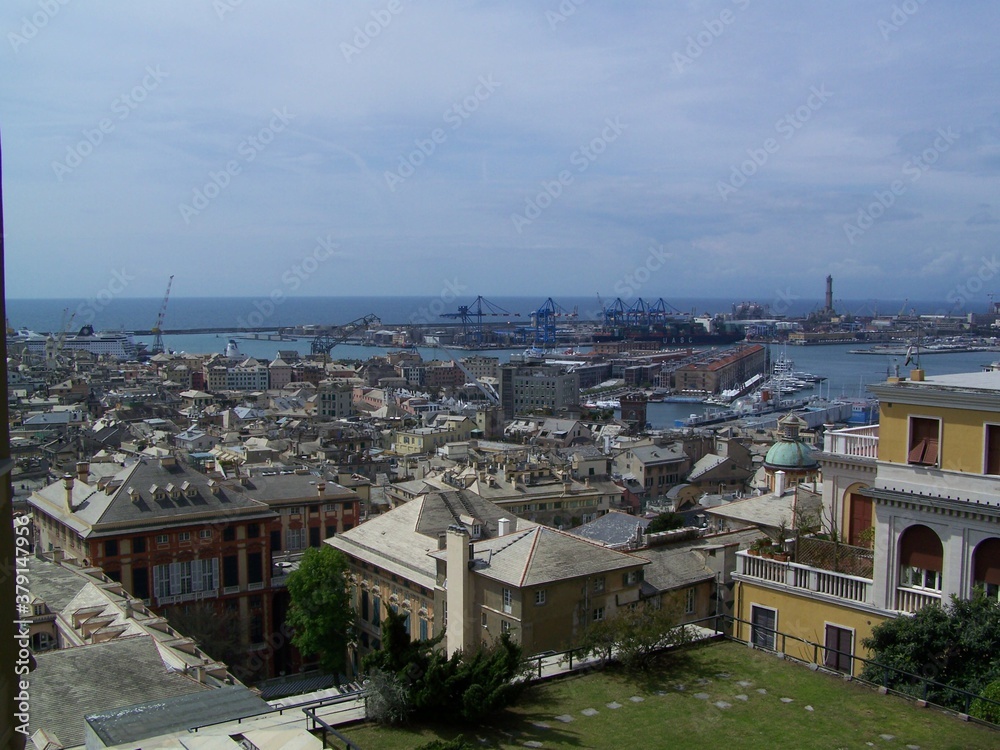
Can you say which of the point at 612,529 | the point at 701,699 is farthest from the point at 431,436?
the point at 701,699

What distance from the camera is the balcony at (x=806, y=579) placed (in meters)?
7.29

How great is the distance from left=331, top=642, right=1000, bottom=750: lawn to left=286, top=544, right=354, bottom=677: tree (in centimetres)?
909

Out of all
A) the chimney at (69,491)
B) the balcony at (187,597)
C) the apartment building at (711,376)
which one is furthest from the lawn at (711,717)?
the apartment building at (711,376)

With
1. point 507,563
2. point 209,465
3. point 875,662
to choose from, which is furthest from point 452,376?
point 875,662

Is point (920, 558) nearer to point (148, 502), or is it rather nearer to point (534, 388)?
point (148, 502)

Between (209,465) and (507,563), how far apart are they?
16842 mm

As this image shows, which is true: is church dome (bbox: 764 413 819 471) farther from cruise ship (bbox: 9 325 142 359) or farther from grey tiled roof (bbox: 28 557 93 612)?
cruise ship (bbox: 9 325 142 359)

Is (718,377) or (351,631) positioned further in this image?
(718,377)

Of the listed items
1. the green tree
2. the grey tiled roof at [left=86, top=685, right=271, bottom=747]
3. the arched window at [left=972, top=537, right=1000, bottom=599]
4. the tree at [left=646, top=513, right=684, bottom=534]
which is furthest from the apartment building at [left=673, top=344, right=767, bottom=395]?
→ the grey tiled roof at [left=86, top=685, right=271, bottom=747]

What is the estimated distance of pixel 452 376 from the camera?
87.2 metres

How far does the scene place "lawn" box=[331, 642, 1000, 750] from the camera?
5734mm

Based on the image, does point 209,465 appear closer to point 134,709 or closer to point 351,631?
point 351,631

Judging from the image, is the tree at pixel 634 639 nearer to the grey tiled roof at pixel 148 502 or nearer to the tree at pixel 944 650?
the tree at pixel 944 650

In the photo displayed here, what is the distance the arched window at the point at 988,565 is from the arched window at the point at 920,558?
0.83 ft
